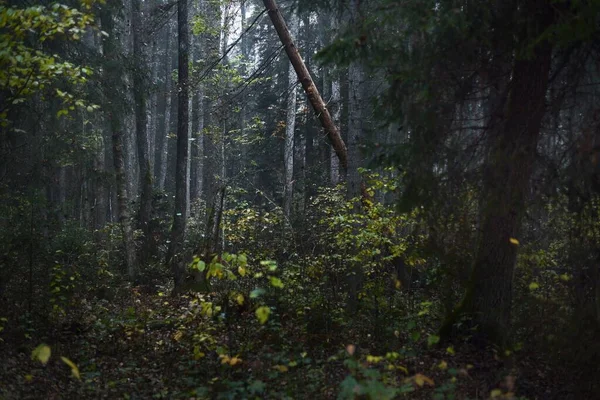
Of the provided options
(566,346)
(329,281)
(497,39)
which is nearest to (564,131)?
(497,39)

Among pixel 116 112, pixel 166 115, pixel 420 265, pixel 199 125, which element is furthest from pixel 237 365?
Result: pixel 166 115

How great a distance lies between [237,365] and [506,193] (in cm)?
394

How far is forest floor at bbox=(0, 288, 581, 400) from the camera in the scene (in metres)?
6.34

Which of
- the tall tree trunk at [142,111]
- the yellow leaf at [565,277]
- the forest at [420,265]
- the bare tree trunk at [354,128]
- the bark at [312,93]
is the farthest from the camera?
the tall tree trunk at [142,111]

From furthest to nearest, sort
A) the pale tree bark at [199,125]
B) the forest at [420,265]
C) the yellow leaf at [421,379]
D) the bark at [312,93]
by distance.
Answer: the pale tree bark at [199,125]
the bark at [312,93]
the forest at [420,265]
the yellow leaf at [421,379]

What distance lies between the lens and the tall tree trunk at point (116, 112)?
14.8m

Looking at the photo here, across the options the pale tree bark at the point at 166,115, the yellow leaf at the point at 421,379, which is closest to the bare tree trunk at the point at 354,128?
the yellow leaf at the point at 421,379

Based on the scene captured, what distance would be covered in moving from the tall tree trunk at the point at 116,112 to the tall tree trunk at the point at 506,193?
401 inches

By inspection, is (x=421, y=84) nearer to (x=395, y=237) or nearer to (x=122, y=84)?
(x=395, y=237)

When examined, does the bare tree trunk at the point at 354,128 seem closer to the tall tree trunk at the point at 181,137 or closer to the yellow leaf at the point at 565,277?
the yellow leaf at the point at 565,277

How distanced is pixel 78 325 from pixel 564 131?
818 centimetres

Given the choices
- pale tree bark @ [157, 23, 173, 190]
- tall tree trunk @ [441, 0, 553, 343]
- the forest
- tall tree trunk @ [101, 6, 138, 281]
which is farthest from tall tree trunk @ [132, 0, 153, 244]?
pale tree bark @ [157, 23, 173, 190]

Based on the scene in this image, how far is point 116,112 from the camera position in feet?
48.5

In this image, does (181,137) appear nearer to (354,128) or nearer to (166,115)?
(354,128)
